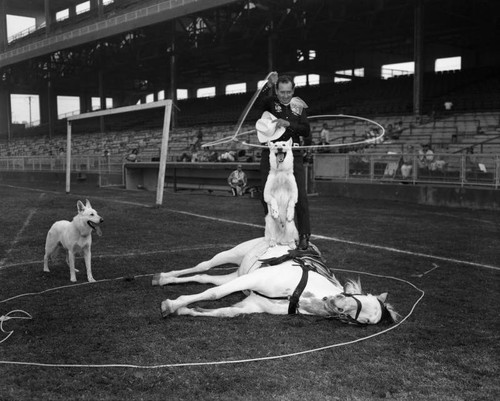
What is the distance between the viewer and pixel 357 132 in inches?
1109

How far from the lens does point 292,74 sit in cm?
4875

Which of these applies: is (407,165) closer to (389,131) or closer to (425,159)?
(425,159)

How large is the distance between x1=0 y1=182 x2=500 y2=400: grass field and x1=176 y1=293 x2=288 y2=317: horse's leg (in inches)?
2.9

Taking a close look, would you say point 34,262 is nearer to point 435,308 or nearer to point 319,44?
point 435,308

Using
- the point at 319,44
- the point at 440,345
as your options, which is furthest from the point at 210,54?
the point at 440,345

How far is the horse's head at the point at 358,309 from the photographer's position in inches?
201

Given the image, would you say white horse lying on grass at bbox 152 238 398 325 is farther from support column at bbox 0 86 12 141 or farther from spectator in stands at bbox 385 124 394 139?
support column at bbox 0 86 12 141

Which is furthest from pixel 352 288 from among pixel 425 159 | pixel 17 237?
pixel 425 159

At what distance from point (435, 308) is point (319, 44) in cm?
4435

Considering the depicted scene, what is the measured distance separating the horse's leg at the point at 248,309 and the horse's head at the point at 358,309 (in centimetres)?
52

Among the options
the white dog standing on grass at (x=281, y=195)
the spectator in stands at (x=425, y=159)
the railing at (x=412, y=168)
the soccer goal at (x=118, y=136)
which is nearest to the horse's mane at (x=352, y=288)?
the white dog standing on grass at (x=281, y=195)

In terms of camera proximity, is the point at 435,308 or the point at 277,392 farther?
A: the point at 435,308

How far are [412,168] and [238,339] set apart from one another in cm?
1603

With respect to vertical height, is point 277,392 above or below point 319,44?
below
